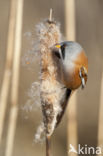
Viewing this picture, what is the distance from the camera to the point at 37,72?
1.01 meters

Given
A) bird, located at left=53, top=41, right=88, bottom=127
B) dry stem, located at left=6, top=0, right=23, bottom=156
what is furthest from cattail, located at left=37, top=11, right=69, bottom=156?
dry stem, located at left=6, top=0, right=23, bottom=156

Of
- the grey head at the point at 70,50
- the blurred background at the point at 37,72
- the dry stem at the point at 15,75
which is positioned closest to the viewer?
the grey head at the point at 70,50

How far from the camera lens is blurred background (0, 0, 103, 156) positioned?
1.00m

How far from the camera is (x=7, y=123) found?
0.99 meters

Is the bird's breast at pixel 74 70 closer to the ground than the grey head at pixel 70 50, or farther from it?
closer to the ground

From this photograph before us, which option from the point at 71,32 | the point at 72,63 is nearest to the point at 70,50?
the point at 72,63

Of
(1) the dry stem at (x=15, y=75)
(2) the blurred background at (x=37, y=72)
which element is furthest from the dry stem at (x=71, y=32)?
(1) the dry stem at (x=15, y=75)

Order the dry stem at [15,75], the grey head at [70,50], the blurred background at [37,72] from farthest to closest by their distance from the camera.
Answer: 1. the blurred background at [37,72]
2. the dry stem at [15,75]
3. the grey head at [70,50]

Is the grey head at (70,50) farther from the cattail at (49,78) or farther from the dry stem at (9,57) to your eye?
the dry stem at (9,57)

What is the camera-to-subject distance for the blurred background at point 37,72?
3.29ft

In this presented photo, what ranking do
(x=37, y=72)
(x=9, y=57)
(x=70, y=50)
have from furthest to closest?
(x=37, y=72)
(x=9, y=57)
(x=70, y=50)

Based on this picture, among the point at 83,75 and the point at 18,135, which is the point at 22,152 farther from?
the point at 83,75

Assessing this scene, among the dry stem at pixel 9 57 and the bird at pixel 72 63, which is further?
the dry stem at pixel 9 57

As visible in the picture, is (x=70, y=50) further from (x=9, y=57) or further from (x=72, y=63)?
(x=9, y=57)
